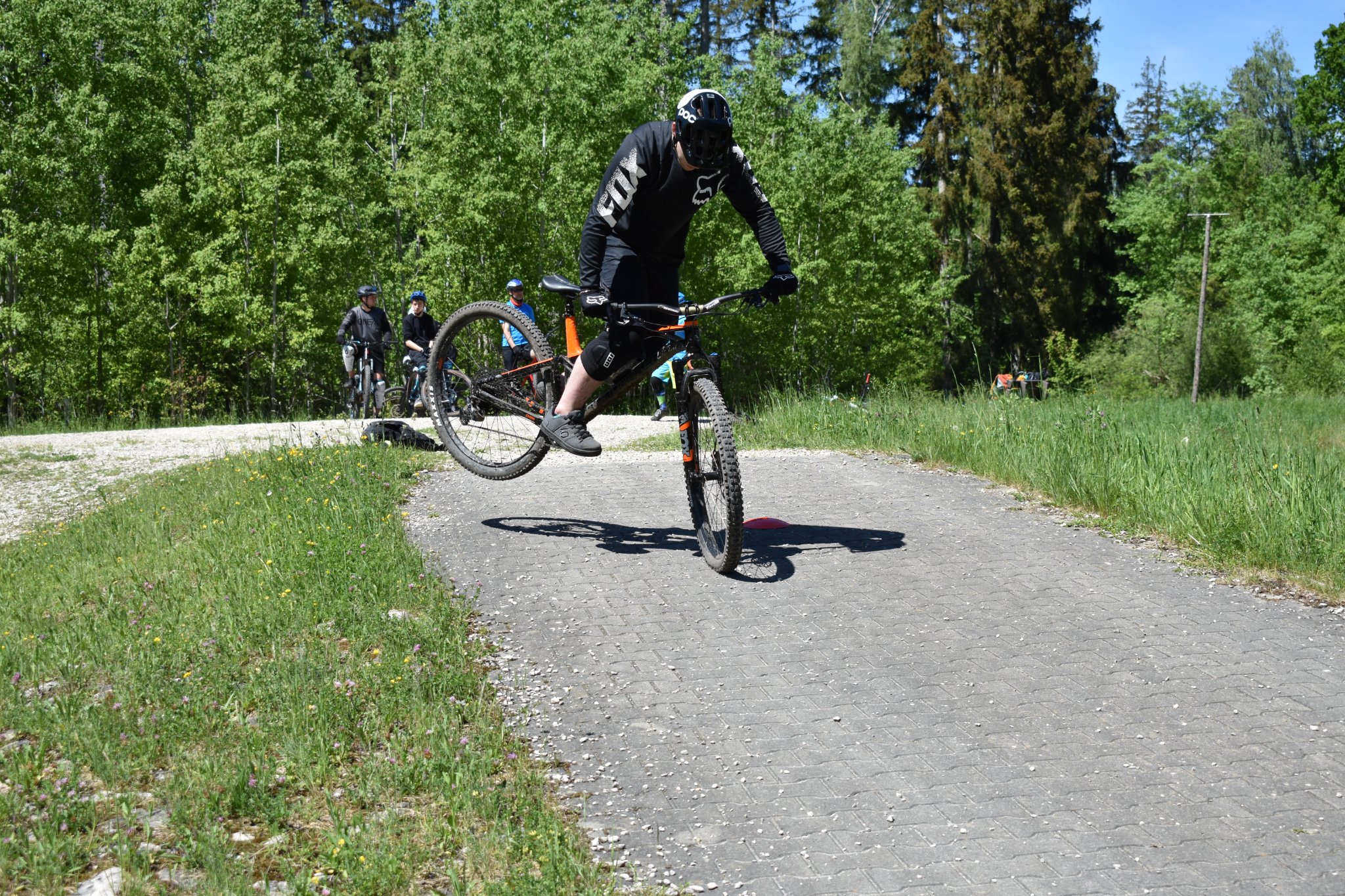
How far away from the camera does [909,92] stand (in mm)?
46219

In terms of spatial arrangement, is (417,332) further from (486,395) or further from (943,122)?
(943,122)

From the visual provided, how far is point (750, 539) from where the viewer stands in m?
7.38

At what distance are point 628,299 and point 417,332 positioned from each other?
32.2 ft

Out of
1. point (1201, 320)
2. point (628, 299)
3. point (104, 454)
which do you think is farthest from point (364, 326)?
point (1201, 320)

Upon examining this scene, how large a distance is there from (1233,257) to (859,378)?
1115 inches

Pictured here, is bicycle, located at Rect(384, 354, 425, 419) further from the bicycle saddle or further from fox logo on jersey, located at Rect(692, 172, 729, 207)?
fox logo on jersey, located at Rect(692, 172, 729, 207)

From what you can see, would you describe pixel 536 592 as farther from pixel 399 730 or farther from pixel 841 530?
pixel 841 530

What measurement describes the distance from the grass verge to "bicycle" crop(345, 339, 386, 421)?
987cm

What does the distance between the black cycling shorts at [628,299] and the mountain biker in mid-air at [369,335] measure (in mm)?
11024

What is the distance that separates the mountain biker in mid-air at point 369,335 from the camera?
56.1ft

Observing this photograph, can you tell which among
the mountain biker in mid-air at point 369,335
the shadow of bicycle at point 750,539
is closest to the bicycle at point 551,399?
the shadow of bicycle at point 750,539

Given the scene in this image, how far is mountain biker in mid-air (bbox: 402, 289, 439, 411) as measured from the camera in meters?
15.3

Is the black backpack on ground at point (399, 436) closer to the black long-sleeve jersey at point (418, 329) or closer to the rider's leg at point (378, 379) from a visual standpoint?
the black long-sleeve jersey at point (418, 329)

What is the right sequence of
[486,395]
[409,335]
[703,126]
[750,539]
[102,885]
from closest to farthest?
1. [102,885]
2. [703,126]
3. [750,539]
4. [486,395]
5. [409,335]
